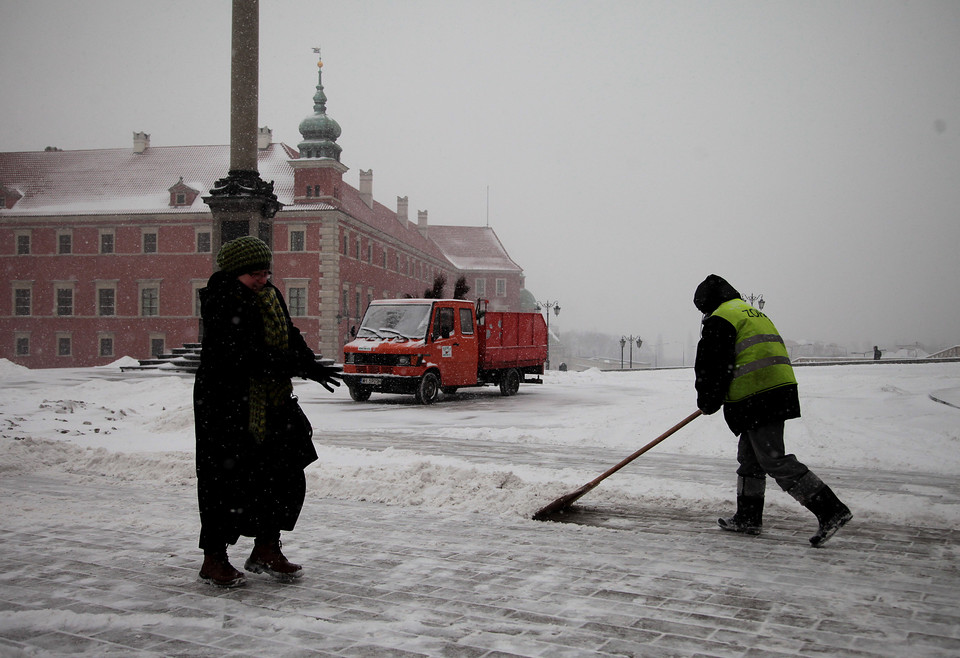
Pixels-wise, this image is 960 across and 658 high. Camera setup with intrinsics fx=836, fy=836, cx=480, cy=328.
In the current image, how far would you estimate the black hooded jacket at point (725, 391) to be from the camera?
5.18m

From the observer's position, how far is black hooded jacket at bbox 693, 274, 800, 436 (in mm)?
5184

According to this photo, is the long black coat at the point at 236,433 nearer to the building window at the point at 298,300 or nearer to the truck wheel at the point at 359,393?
the truck wheel at the point at 359,393

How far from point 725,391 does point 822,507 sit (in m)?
0.89

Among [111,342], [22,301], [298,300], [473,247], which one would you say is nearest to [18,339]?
[22,301]

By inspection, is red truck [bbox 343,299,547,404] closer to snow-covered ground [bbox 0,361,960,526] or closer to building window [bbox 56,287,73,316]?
snow-covered ground [bbox 0,361,960,526]

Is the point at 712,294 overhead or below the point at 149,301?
below

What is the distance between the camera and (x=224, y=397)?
13.8ft

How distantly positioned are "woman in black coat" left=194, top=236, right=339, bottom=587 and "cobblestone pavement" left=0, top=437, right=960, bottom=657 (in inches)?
10.3

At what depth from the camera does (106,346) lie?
162 feet

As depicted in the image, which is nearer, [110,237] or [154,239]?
[154,239]

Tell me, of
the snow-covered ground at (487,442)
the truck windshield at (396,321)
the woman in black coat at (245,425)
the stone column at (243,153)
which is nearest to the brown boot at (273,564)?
the woman in black coat at (245,425)

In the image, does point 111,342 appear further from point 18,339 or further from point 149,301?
point 18,339

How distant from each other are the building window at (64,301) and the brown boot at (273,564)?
51.1m

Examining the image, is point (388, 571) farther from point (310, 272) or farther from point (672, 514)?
point (310, 272)
